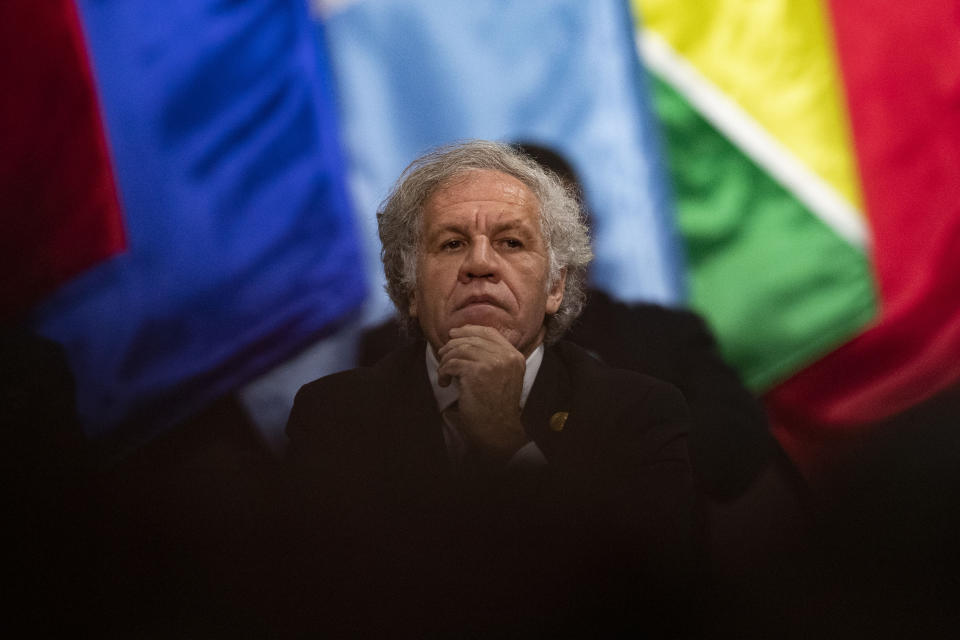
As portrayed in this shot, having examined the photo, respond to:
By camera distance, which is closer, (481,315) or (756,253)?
(481,315)

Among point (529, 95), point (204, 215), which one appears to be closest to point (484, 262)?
point (204, 215)

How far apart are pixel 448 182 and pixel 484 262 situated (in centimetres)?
10

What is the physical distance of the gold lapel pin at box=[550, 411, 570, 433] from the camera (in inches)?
34.5

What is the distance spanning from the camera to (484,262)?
87 cm

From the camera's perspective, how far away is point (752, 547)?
3.29 feet

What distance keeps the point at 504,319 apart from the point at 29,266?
0.64 m

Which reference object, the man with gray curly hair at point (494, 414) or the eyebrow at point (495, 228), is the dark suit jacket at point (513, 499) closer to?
the man with gray curly hair at point (494, 414)

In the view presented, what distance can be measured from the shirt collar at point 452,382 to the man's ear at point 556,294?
40 mm

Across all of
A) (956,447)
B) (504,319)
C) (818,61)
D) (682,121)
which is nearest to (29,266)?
(504,319)

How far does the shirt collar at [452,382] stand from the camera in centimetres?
90

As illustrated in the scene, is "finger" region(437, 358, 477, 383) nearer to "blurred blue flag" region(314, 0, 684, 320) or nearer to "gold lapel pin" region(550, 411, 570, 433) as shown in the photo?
"gold lapel pin" region(550, 411, 570, 433)

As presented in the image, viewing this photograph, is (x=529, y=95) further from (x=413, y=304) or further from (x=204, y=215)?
(x=413, y=304)

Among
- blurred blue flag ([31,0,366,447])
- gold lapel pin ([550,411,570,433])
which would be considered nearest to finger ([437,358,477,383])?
gold lapel pin ([550,411,570,433])

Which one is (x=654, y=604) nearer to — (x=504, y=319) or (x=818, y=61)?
(x=504, y=319)
